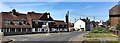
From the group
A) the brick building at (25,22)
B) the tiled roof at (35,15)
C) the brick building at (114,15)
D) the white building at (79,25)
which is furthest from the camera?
the white building at (79,25)

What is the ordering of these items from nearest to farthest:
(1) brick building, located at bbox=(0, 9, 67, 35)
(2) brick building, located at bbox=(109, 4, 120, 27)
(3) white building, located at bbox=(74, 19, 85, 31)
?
(1) brick building, located at bbox=(0, 9, 67, 35) → (2) brick building, located at bbox=(109, 4, 120, 27) → (3) white building, located at bbox=(74, 19, 85, 31)

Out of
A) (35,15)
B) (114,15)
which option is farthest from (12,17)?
(114,15)

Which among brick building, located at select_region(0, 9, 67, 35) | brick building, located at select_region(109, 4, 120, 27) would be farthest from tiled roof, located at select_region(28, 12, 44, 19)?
brick building, located at select_region(109, 4, 120, 27)

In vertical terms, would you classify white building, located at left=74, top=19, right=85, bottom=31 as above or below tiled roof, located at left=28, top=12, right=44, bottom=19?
below

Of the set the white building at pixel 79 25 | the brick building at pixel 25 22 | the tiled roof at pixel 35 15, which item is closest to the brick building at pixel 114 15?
the brick building at pixel 25 22

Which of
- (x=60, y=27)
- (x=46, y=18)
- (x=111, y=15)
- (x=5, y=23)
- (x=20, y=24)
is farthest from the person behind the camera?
(x=60, y=27)

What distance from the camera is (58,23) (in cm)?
13475

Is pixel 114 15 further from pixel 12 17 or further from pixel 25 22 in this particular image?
pixel 12 17

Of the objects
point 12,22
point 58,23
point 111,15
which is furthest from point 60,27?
point 12,22

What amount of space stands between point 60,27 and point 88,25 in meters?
55.6

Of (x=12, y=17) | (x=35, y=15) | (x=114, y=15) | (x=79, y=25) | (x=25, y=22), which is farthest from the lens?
(x=79, y=25)

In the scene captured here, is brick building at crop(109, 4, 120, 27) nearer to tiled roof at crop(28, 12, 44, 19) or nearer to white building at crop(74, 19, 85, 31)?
tiled roof at crop(28, 12, 44, 19)

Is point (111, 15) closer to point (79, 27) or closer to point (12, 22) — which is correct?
point (12, 22)

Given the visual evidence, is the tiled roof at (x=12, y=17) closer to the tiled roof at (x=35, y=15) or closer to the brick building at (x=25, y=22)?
the brick building at (x=25, y=22)
